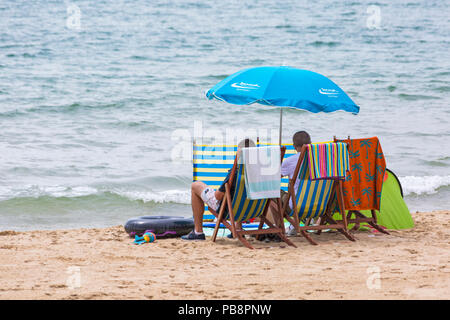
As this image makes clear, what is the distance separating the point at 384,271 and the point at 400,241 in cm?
131

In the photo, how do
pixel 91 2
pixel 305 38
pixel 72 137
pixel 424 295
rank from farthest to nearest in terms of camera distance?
pixel 91 2, pixel 305 38, pixel 72 137, pixel 424 295

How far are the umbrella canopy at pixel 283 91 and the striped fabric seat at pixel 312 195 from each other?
63 cm

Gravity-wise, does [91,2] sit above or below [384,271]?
above

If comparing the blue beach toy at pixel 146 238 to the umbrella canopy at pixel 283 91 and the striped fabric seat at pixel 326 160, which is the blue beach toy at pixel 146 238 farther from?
the striped fabric seat at pixel 326 160

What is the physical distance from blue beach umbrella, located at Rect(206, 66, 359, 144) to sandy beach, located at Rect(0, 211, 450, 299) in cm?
125

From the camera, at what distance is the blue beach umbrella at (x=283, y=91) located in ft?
16.8

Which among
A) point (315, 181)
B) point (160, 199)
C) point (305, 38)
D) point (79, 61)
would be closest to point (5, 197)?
point (160, 199)

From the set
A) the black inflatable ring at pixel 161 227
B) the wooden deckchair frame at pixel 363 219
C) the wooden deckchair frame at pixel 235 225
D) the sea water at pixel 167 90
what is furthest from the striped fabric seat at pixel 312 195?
the sea water at pixel 167 90

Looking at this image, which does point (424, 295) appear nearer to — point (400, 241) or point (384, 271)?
point (384, 271)

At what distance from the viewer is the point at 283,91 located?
5191mm

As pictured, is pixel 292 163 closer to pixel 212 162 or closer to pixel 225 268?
pixel 212 162

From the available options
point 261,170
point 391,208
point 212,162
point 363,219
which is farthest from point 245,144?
point 391,208
